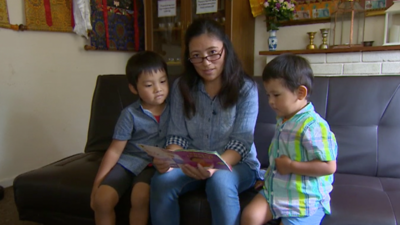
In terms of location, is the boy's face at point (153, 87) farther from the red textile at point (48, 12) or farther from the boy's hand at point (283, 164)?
the red textile at point (48, 12)

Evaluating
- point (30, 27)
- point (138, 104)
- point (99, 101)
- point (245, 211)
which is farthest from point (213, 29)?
point (30, 27)

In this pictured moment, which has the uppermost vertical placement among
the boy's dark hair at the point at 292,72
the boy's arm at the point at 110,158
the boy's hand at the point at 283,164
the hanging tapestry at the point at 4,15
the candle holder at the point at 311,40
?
the hanging tapestry at the point at 4,15

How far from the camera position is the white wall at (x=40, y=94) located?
211 centimetres

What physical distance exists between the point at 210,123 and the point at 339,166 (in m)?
0.66

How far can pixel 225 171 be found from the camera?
43.5 inches

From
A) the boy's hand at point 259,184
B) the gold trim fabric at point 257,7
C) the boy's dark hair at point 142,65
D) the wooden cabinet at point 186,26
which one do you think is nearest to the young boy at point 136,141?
the boy's dark hair at point 142,65

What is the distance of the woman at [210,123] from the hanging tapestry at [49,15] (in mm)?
1446

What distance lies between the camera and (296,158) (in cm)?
102

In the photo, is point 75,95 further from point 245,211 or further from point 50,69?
point 245,211

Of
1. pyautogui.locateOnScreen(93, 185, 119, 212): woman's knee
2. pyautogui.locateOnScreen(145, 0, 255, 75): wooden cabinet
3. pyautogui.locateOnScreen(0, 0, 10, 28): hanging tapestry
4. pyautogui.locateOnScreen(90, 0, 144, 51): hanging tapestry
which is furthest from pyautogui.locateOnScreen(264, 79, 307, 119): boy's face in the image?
pyautogui.locateOnScreen(90, 0, 144, 51): hanging tapestry

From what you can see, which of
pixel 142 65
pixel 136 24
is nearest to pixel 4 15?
pixel 136 24

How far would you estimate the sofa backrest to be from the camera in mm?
1371

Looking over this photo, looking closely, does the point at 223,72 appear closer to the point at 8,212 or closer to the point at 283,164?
the point at 283,164

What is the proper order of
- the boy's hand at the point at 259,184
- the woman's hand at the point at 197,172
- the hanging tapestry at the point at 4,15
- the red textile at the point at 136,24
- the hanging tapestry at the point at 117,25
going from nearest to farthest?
the woman's hand at the point at 197,172, the boy's hand at the point at 259,184, the hanging tapestry at the point at 4,15, the hanging tapestry at the point at 117,25, the red textile at the point at 136,24
